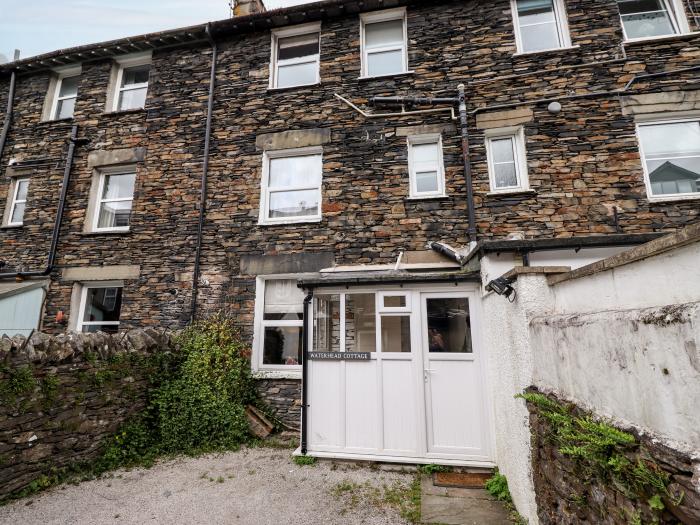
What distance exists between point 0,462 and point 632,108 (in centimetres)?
1108

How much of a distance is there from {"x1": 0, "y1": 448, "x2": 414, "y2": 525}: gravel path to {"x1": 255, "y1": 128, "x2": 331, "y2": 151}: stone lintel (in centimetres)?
618

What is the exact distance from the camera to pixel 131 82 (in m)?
9.30

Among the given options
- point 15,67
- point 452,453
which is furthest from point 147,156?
point 452,453

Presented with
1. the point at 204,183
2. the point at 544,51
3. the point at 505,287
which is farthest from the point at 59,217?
the point at 544,51

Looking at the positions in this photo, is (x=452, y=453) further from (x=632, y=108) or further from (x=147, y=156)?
(x=147, y=156)

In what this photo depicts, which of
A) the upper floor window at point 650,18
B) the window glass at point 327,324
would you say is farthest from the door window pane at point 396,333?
the upper floor window at point 650,18

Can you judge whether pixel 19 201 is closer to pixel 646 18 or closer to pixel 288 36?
pixel 288 36

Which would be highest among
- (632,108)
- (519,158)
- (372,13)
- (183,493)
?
(372,13)

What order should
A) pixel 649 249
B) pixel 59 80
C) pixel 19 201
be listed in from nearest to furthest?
1. pixel 649 249
2. pixel 19 201
3. pixel 59 80

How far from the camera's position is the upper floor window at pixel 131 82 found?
9039 millimetres

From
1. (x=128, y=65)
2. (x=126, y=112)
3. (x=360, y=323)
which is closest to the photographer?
(x=360, y=323)

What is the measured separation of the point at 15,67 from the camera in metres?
9.45

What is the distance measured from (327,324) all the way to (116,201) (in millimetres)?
6674

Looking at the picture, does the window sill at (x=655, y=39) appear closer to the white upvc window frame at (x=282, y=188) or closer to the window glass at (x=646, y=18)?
the window glass at (x=646, y=18)
